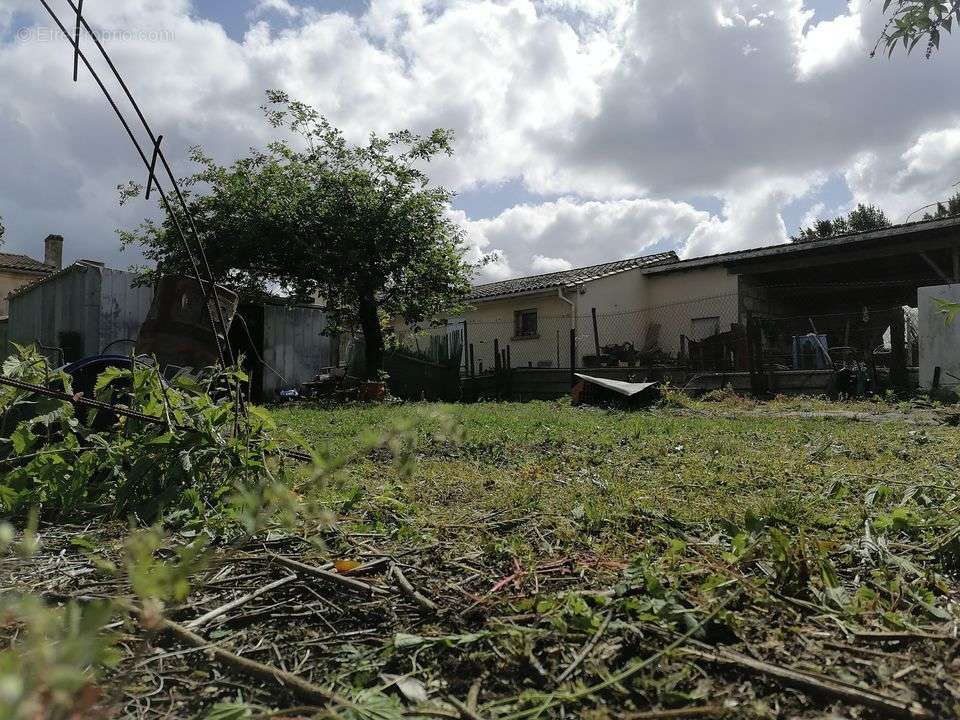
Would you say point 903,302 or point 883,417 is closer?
point 883,417

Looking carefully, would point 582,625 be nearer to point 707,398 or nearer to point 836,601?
point 836,601

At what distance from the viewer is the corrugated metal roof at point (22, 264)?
24719 mm

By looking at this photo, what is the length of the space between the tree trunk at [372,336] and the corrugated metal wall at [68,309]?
5.12 meters

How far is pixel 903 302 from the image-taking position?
16406 mm

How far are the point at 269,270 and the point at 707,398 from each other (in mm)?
8144

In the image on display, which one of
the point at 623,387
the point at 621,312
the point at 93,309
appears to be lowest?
the point at 623,387

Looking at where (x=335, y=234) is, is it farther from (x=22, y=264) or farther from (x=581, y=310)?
(x=22, y=264)

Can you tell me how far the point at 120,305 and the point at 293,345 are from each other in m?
3.68

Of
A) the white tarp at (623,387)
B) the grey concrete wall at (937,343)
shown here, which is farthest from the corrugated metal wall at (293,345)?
the grey concrete wall at (937,343)

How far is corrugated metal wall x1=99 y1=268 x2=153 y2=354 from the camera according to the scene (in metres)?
12.8

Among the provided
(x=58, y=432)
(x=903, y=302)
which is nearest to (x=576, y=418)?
(x=58, y=432)

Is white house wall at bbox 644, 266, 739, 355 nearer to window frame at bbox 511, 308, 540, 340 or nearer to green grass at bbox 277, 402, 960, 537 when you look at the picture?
window frame at bbox 511, 308, 540, 340

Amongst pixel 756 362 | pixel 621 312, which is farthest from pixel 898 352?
pixel 621 312

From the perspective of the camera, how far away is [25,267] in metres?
25.1
